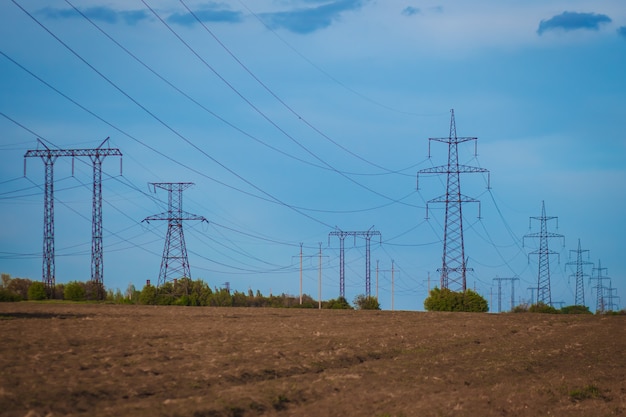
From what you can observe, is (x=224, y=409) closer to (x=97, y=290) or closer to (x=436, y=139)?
(x=436, y=139)

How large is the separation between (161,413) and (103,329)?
926 inches

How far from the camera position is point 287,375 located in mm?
24234

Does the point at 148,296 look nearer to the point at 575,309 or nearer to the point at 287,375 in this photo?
the point at 575,309

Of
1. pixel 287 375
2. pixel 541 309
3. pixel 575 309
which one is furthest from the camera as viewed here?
pixel 575 309

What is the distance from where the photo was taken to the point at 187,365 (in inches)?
944

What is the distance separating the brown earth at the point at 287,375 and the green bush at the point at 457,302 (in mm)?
55259

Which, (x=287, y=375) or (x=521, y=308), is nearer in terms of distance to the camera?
(x=287, y=375)

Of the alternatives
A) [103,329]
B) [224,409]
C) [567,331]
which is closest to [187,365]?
[224,409]

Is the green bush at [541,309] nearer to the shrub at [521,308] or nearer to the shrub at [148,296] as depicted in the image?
the shrub at [521,308]

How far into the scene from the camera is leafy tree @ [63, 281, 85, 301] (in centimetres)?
10125

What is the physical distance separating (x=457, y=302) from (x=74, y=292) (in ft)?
152

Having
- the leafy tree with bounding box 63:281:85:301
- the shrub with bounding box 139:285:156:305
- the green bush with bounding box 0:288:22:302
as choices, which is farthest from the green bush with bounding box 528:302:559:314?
the green bush with bounding box 0:288:22:302

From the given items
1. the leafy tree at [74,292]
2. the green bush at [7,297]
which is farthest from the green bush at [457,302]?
the green bush at [7,297]

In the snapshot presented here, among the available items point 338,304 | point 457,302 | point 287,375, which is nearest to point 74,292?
point 338,304
